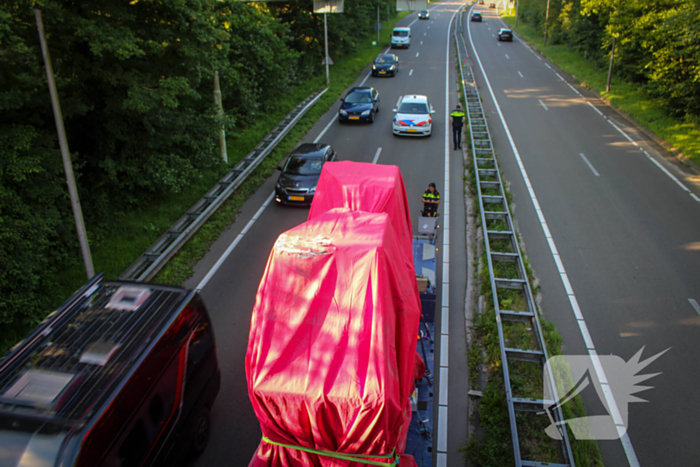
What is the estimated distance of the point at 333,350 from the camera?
4555 millimetres

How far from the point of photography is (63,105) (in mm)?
11297

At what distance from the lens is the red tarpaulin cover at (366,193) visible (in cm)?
809

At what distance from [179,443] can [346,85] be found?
26554 mm

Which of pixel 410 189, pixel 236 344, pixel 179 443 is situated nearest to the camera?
pixel 179 443

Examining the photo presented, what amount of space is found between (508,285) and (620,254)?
3770mm

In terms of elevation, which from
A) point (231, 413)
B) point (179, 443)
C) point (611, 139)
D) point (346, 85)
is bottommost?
point (231, 413)

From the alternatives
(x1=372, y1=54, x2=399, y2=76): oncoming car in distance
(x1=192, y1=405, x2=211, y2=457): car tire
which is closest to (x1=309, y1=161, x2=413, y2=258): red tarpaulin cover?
(x1=192, y1=405, x2=211, y2=457): car tire

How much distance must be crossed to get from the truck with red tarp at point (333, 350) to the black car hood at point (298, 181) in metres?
8.91

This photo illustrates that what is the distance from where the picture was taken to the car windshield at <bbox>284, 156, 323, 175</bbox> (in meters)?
14.9

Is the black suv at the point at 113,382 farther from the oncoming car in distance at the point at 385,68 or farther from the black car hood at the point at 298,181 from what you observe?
the oncoming car in distance at the point at 385,68

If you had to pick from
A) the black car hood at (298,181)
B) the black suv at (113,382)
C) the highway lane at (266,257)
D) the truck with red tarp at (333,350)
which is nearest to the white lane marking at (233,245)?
the highway lane at (266,257)

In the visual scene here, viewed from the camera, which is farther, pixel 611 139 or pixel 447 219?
pixel 611 139

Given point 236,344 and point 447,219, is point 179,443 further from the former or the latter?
point 447,219

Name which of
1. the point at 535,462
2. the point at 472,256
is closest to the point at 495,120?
the point at 472,256
